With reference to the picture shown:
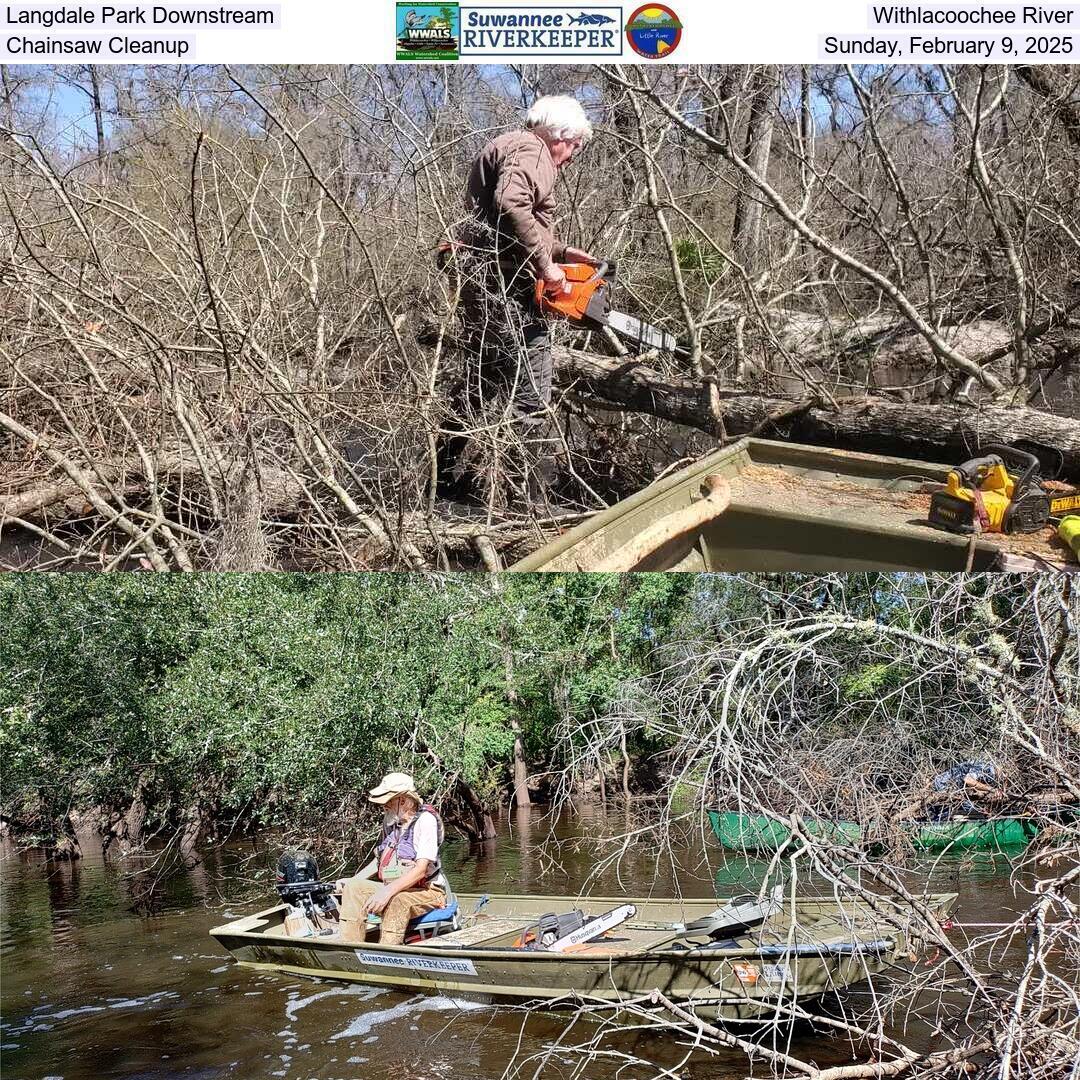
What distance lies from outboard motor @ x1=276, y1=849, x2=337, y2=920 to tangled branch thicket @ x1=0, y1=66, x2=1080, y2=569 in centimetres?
148

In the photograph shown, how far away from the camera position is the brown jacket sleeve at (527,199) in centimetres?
414

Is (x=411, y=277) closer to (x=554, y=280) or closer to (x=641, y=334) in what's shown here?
(x=554, y=280)

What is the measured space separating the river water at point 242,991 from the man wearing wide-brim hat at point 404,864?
1.02 feet

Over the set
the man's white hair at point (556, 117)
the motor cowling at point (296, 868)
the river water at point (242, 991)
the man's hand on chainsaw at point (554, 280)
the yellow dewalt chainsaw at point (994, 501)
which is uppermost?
the man's white hair at point (556, 117)

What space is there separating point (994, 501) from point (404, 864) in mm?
2667

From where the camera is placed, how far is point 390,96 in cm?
436

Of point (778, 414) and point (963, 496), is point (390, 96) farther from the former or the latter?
point (963, 496)

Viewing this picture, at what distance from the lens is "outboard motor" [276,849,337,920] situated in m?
5.14

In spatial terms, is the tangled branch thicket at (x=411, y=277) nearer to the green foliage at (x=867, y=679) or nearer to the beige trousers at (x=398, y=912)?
the green foliage at (x=867, y=679)

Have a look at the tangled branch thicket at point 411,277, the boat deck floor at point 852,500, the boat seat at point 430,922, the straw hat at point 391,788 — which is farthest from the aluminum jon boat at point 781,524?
the boat seat at point 430,922

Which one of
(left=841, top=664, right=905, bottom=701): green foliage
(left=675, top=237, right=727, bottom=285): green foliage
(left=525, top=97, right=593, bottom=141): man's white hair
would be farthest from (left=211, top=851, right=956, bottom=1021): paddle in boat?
(left=525, top=97, right=593, bottom=141): man's white hair
